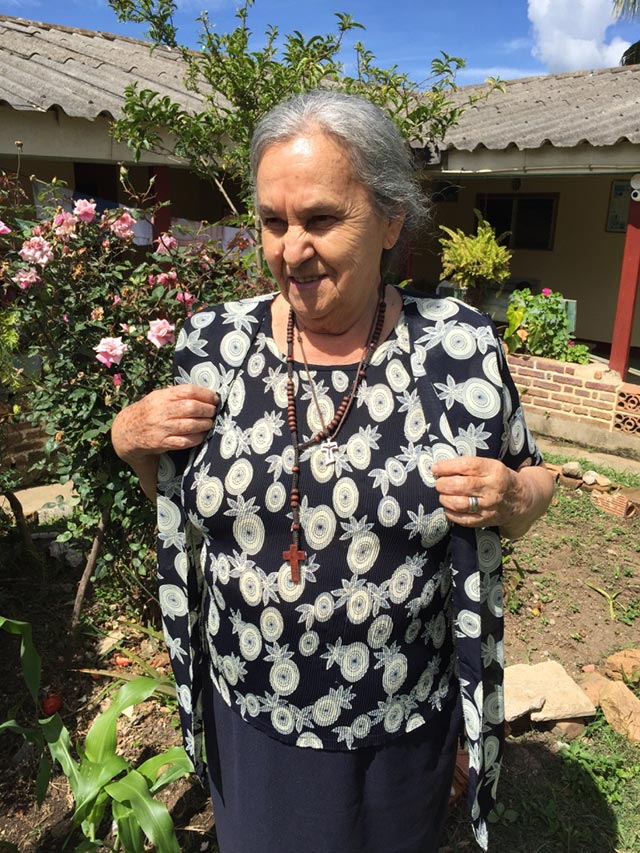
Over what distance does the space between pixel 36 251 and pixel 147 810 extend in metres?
1.87

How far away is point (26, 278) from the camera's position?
2430mm

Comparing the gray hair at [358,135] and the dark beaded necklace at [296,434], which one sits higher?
the gray hair at [358,135]

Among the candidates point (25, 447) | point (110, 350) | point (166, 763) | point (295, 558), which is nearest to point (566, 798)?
point (166, 763)

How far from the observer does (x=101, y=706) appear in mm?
2861

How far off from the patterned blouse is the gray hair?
269 millimetres

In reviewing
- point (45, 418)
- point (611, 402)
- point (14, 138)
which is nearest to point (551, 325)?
point (611, 402)

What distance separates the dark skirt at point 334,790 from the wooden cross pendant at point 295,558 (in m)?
0.39

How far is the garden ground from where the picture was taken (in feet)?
7.79

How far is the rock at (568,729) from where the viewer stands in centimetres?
283

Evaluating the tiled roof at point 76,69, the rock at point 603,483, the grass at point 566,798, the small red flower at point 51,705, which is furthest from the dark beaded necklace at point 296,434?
the rock at point 603,483

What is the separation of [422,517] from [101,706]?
2.18 meters

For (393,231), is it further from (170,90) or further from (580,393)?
(170,90)

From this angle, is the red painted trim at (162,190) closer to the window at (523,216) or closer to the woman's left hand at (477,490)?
the woman's left hand at (477,490)

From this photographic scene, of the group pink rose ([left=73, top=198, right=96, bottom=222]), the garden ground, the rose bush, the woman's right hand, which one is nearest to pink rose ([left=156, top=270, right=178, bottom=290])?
the rose bush
